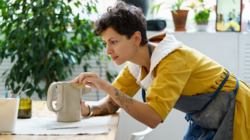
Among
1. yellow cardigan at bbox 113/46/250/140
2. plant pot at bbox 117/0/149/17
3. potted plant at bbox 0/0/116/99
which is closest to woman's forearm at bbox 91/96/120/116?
yellow cardigan at bbox 113/46/250/140

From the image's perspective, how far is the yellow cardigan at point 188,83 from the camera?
1.07m

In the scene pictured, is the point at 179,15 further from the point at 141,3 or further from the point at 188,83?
the point at 188,83

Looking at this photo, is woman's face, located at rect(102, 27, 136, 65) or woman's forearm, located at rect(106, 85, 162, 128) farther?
woman's face, located at rect(102, 27, 136, 65)

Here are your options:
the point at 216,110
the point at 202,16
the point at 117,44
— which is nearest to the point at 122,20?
the point at 117,44

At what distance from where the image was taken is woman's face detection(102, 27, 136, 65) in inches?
46.2

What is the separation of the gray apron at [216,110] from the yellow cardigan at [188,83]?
23 millimetres

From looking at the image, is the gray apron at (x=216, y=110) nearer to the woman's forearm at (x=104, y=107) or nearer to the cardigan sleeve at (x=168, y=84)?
the cardigan sleeve at (x=168, y=84)

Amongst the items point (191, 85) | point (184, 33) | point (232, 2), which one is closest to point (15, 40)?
point (184, 33)

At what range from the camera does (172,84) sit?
1.07m

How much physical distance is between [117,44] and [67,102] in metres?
0.33

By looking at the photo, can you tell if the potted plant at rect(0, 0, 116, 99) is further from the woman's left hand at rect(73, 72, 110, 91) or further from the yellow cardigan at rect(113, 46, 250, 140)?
the yellow cardigan at rect(113, 46, 250, 140)

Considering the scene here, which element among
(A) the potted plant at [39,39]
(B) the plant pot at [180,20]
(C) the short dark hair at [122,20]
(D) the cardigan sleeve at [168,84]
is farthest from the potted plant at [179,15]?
(D) the cardigan sleeve at [168,84]

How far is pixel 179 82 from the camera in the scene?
1085 mm

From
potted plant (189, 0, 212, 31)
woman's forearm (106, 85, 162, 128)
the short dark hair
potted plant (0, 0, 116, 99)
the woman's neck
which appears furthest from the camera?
potted plant (189, 0, 212, 31)
